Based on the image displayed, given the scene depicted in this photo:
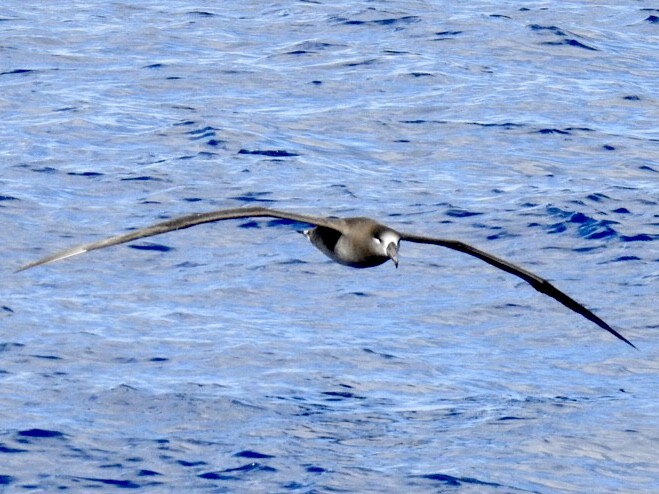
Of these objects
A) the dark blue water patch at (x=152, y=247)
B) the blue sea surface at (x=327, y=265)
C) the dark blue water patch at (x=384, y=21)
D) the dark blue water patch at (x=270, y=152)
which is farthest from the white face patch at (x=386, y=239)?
the dark blue water patch at (x=384, y=21)

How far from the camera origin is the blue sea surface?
13.9m

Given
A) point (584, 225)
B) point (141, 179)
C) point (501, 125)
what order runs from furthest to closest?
point (501, 125) → point (141, 179) → point (584, 225)

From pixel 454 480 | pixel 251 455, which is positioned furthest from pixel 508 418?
pixel 251 455

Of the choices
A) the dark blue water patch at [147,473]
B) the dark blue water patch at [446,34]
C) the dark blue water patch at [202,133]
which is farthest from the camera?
the dark blue water patch at [446,34]

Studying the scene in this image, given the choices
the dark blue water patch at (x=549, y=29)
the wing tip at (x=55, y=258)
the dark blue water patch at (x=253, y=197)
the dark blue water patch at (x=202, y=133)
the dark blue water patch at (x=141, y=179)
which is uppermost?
the wing tip at (x=55, y=258)

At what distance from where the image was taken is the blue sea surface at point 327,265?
13914 mm

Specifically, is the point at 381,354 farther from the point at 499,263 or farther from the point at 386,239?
the point at 386,239

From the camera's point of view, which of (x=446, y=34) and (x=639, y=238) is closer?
(x=639, y=238)

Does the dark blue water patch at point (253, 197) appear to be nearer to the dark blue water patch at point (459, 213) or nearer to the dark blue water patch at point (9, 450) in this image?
the dark blue water patch at point (459, 213)

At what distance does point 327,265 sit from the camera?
17906 millimetres

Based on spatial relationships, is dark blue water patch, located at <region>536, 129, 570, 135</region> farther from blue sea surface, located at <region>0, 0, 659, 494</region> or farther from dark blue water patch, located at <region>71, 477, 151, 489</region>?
dark blue water patch, located at <region>71, 477, 151, 489</region>

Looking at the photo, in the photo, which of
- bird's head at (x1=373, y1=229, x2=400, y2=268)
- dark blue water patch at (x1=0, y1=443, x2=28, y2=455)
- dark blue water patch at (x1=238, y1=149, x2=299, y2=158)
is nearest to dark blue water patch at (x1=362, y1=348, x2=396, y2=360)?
bird's head at (x1=373, y1=229, x2=400, y2=268)

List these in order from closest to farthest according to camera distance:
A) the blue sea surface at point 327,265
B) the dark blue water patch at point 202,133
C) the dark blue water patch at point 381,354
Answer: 1. the blue sea surface at point 327,265
2. the dark blue water patch at point 381,354
3. the dark blue water patch at point 202,133

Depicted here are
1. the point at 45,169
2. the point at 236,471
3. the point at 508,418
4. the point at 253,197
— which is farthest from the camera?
the point at 45,169
